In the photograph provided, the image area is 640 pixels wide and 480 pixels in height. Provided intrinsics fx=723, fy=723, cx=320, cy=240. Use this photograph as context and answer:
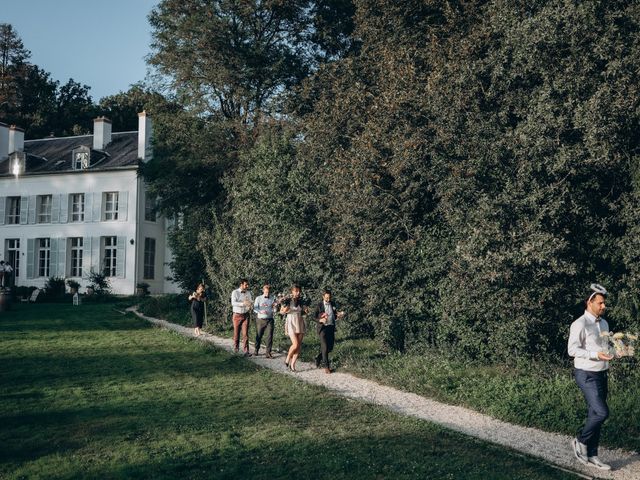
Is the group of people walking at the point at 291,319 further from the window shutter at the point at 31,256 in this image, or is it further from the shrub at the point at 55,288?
the window shutter at the point at 31,256

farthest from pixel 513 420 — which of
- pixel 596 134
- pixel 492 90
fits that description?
pixel 492 90

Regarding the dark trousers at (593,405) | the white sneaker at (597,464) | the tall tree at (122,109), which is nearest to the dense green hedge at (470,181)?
the dark trousers at (593,405)

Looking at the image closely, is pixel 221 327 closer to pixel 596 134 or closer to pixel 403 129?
pixel 403 129

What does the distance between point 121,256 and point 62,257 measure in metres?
4.07

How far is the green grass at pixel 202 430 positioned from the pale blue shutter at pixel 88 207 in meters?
27.3

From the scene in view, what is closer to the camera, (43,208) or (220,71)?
(220,71)

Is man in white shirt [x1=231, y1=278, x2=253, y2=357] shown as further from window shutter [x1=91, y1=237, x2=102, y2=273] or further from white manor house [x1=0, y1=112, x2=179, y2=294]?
window shutter [x1=91, y1=237, x2=102, y2=273]

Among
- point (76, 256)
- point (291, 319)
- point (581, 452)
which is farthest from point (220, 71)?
point (581, 452)

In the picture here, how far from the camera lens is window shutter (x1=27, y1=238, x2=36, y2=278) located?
42844mm

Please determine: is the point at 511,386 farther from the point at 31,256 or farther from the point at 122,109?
the point at 122,109

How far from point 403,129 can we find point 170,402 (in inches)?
351

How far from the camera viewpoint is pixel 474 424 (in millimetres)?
10398

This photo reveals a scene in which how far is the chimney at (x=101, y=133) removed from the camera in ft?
147

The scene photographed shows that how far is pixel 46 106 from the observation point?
53938 mm
